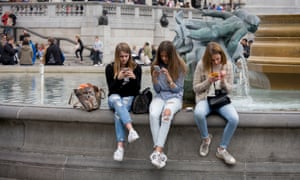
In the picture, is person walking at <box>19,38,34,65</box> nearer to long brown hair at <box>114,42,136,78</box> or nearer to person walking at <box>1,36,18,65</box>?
person walking at <box>1,36,18,65</box>

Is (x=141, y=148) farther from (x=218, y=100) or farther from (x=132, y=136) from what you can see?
(x=218, y=100)

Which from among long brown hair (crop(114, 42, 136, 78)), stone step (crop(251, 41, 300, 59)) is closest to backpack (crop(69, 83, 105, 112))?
long brown hair (crop(114, 42, 136, 78))

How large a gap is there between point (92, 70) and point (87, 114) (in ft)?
43.9

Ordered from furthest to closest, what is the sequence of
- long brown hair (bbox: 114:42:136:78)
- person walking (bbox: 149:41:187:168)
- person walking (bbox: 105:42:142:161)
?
long brown hair (bbox: 114:42:136:78) < person walking (bbox: 105:42:142:161) < person walking (bbox: 149:41:187:168)

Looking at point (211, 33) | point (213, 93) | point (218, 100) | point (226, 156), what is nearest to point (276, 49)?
point (211, 33)

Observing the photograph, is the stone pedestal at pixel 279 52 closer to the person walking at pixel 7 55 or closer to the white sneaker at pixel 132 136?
the white sneaker at pixel 132 136

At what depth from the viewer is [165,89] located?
7.52 m

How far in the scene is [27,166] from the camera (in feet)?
25.4

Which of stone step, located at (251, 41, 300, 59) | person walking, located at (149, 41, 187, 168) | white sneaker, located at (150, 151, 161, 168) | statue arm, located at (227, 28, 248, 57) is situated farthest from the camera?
stone step, located at (251, 41, 300, 59)

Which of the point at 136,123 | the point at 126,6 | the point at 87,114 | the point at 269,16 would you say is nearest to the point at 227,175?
the point at 136,123

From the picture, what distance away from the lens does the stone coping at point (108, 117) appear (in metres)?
7.20

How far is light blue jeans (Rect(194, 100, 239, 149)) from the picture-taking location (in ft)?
23.2

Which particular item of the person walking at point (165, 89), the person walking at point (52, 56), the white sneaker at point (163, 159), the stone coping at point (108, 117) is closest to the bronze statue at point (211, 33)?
the person walking at point (165, 89)

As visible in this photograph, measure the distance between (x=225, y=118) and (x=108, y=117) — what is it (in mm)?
1225
